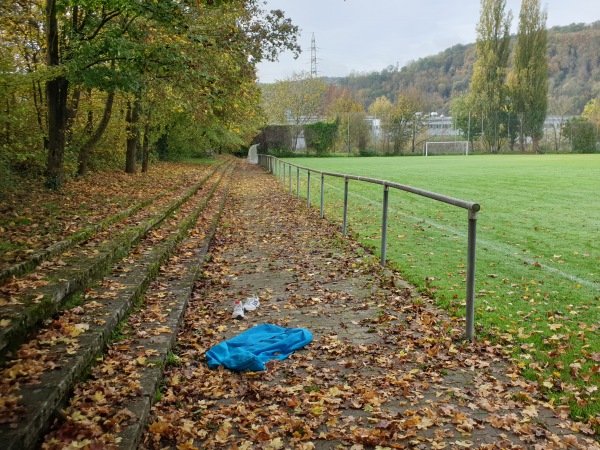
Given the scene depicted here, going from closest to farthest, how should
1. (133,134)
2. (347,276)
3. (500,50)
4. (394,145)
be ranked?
(347,276) < (133,134) < (394,145) < (500,50)

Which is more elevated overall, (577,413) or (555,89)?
(555,89)

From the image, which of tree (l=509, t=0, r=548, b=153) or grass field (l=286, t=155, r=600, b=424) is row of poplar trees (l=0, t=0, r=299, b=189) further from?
tree (l=509, t=0, r=548, b=153)

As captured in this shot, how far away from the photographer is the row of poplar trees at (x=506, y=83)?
5966cm

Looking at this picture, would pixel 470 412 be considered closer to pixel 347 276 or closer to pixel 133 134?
pixel 347 276

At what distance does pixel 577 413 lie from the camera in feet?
10.5

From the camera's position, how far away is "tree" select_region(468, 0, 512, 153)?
59.8 meters

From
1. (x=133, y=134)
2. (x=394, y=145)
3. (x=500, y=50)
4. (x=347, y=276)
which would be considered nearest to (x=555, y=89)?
(x=500, y=50)

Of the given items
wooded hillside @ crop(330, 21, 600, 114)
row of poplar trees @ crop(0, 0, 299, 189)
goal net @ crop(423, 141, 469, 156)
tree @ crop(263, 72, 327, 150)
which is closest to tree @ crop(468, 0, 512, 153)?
goal net @ crop(423, 141, 469, 156)

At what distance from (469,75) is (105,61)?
103 meters

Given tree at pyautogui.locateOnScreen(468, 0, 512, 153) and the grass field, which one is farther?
tree at pyautogui.locateOnScreen(468, 0, 512, 153)

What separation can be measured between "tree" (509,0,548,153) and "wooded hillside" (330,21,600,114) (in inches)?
651

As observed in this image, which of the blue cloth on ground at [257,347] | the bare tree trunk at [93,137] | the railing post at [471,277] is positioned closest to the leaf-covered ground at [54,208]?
the bare tree trunk at [93,137]

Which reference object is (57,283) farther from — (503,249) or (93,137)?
(93,137)

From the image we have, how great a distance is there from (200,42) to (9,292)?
7922mm
